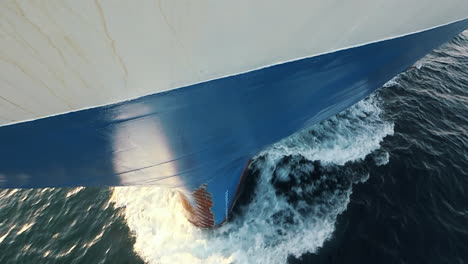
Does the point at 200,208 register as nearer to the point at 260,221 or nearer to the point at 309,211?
the point at 260,221

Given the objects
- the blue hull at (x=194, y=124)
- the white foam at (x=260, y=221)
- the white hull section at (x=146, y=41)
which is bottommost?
the white foam at (x=260, y=221)

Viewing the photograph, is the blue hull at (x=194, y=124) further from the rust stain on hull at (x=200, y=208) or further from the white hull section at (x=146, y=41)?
the rust stain on hull at (x=200, y=208)

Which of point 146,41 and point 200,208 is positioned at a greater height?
point 146,41

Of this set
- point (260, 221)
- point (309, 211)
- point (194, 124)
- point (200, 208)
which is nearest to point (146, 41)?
point (194, 124)

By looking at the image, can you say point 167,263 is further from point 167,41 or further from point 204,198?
point 167,41

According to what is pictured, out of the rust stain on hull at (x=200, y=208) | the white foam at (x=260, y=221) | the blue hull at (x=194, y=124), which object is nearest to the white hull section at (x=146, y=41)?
the blue hull at (x=194, y=124)
